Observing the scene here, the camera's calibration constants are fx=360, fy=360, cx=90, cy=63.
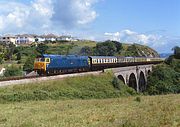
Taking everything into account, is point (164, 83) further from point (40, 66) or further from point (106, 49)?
point (106, 49)

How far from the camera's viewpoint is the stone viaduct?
62.8 metres

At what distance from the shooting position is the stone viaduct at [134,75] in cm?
6279

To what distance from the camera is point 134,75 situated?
241 ft

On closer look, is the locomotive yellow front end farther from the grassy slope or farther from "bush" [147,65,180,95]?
"bush" [147,65,180,95]

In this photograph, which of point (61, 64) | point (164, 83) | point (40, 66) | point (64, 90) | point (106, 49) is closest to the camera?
point (64, 90)

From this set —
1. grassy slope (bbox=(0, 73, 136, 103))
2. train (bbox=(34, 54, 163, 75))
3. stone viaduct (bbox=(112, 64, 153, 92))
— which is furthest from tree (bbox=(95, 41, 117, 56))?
grassy slope (bbox=(0, 73, 136, 103))

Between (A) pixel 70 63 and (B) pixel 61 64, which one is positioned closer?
(B) pixel 61 64

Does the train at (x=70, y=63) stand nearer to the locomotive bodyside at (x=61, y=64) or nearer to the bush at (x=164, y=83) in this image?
the locomotive bodyside at (x=61, y=64)

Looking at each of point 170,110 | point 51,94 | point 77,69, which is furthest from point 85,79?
point 170,110

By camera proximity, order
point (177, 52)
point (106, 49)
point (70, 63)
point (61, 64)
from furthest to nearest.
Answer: point (106, 49) < point (177, 52) < point (70, 63) < point (61, 64)

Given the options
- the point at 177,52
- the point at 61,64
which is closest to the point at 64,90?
the point at 61,64

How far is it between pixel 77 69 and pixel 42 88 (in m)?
19.5

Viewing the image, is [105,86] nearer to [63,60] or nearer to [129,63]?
[63,60]

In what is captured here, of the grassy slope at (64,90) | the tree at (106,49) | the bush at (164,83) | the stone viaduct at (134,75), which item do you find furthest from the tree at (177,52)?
the grassy slope at (64,90)
